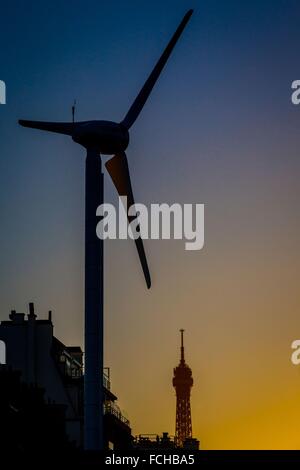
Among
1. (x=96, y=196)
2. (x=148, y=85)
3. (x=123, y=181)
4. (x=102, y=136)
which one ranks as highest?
(x=148, y=85)

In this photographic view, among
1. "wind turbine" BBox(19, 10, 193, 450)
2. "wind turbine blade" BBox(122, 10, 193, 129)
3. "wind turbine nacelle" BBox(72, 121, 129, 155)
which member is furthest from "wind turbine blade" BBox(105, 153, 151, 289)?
"wind turbine blade" BBox(122, 10, 193, 129)

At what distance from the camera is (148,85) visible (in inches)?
3420

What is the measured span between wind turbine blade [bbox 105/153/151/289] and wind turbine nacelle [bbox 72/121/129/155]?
4.04 feet

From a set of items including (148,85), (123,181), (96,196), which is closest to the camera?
(96,196)

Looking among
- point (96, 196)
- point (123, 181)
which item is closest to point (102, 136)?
point (96, 196)

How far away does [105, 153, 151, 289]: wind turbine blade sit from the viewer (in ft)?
283

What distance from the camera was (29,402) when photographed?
3314 inches

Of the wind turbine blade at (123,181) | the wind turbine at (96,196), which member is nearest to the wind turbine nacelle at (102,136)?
the wind turbine at (96,196)

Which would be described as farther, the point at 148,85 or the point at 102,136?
the point at 148,85

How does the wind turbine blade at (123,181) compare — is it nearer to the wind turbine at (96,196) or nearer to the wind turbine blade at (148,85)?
the wind turbine at (96,196)

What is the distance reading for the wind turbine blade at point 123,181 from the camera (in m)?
86.4

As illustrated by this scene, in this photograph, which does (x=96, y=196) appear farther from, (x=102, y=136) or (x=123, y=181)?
(x=123, y=181)

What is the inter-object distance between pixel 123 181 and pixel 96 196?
14.5 feet

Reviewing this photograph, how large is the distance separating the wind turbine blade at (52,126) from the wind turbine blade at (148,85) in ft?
12.3
